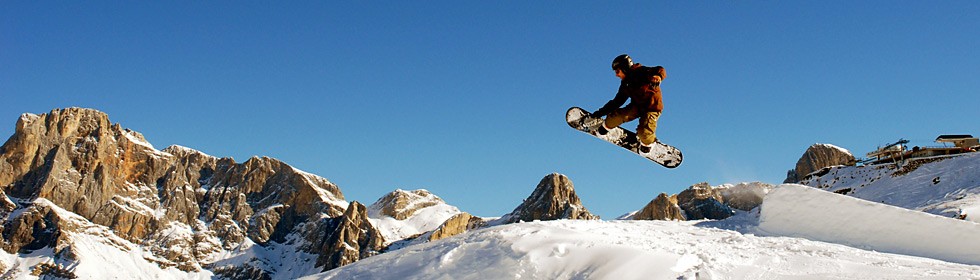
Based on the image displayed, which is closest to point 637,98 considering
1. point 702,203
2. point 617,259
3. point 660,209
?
point 617,259

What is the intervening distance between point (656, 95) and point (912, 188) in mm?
29530

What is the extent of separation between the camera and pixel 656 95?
12125mm

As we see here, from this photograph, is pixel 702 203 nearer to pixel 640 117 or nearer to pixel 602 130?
pixel 602 130

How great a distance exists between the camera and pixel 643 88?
12.0 meters

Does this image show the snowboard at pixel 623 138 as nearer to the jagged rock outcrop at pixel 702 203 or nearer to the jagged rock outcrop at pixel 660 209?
the jagged rock outcrop at pixel 702 203

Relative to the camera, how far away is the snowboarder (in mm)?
12008

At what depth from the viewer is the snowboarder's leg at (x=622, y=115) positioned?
12.5 meters

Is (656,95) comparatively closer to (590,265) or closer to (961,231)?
(590,265)

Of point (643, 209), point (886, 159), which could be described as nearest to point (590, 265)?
point (886, 159)

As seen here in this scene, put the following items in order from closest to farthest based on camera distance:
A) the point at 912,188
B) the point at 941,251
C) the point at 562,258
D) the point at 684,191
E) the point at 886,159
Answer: the point at 562,258, the point at 941,251, the point at 912,188, the point at 886,159, the point at 684,191

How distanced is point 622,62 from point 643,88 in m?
0.53

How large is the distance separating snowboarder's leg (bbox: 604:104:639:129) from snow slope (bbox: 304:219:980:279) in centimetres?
408

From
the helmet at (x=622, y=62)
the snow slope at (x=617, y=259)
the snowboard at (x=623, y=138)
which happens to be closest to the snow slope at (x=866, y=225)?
the snow slope at (x=617, y=259)

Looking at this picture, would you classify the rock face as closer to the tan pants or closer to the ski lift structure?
the ski lift structure
